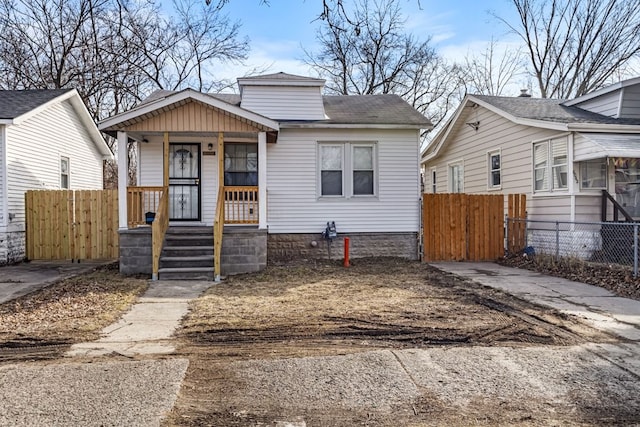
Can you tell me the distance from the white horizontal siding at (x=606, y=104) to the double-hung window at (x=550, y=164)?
1997mm

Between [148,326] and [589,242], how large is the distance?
31.6ft

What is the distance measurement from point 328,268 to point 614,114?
27.4 ft

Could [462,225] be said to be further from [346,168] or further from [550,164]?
[346,168]

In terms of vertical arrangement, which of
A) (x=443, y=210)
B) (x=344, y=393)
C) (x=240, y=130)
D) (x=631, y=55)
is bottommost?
(x=344, y=393)

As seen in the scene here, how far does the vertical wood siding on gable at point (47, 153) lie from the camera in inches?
436

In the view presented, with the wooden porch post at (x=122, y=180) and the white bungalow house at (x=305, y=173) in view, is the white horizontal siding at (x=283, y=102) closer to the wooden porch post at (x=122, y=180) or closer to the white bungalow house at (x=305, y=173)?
the white bungalow house at (x=305, y=173)

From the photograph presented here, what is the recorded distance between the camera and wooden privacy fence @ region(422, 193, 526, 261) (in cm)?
1127

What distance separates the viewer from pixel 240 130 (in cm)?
936

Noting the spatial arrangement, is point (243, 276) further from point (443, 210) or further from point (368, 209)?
point (443, 210)

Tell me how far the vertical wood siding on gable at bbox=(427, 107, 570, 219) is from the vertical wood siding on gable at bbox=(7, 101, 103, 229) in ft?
41.8

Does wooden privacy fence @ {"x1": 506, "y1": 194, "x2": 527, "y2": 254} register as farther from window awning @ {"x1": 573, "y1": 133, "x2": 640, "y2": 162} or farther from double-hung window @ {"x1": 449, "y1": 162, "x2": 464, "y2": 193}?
double-hung window @ {"x1": 449, "y1": 162, "x2": 464, "y2": 193}

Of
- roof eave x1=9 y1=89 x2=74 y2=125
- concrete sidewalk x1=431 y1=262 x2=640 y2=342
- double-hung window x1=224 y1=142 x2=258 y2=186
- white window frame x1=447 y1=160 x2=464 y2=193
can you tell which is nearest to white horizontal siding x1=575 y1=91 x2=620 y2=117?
white window frame x1=447 y1=160 x2=464 y2=193

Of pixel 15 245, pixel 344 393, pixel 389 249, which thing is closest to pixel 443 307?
pixel 344 393

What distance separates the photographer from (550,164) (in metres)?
10.9
